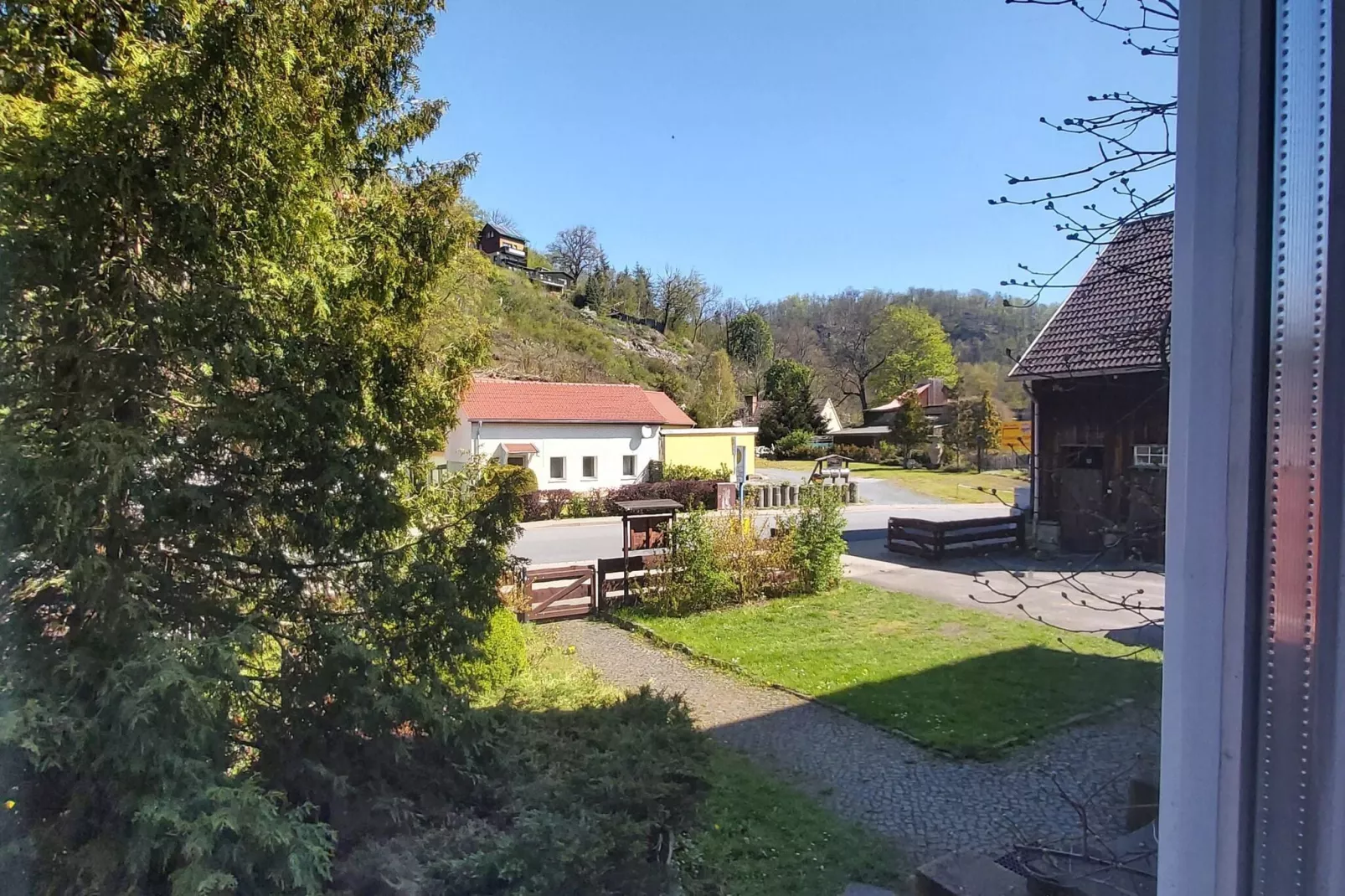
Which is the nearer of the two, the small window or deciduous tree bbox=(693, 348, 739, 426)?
the small window

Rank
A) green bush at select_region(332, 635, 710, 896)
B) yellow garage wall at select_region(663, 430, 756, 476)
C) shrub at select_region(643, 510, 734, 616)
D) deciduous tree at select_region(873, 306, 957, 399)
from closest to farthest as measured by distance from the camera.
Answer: green bush at select_region(332, 635, 710, 896)
deciduous tree at select_region(873, 306, 957, 399)
shrub at select_region(643, 510, 734, 616)
yellow garage wall at select_region(663, 430, 756, 476)

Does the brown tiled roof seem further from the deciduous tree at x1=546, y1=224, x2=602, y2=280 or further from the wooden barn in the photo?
the deciduous tree at x1=546, y1=224, x2=602, y2=280

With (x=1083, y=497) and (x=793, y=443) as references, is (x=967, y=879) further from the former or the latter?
(x=793, y=443)

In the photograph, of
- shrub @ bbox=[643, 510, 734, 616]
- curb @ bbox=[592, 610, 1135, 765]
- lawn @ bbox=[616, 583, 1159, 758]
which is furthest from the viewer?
shrub @ bbox=[643, 510, 734, 616]

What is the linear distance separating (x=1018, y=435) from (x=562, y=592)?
6.11 metres

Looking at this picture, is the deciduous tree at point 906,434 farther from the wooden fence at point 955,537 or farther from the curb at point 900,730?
the curb at point 900,730

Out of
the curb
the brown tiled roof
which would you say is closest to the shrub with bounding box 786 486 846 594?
the curb

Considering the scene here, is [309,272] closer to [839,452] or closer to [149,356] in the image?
[149,356]

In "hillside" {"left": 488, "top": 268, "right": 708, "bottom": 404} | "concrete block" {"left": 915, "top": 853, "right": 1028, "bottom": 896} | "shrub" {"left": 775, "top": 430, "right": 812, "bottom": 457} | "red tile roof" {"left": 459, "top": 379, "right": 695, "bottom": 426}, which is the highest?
"hillside" {"left": 488, "top": 268, "right": 708, "bottom": 404}

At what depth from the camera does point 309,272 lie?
238cm

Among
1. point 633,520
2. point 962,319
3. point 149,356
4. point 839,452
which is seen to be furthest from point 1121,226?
point 839,452

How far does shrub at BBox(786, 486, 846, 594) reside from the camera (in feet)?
27.0

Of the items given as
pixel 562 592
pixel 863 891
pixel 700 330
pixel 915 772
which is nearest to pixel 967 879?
pixel 863 891

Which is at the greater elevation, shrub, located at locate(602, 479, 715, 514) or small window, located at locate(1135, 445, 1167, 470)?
small window, located at locate(1135, 445, 1167, 470)
